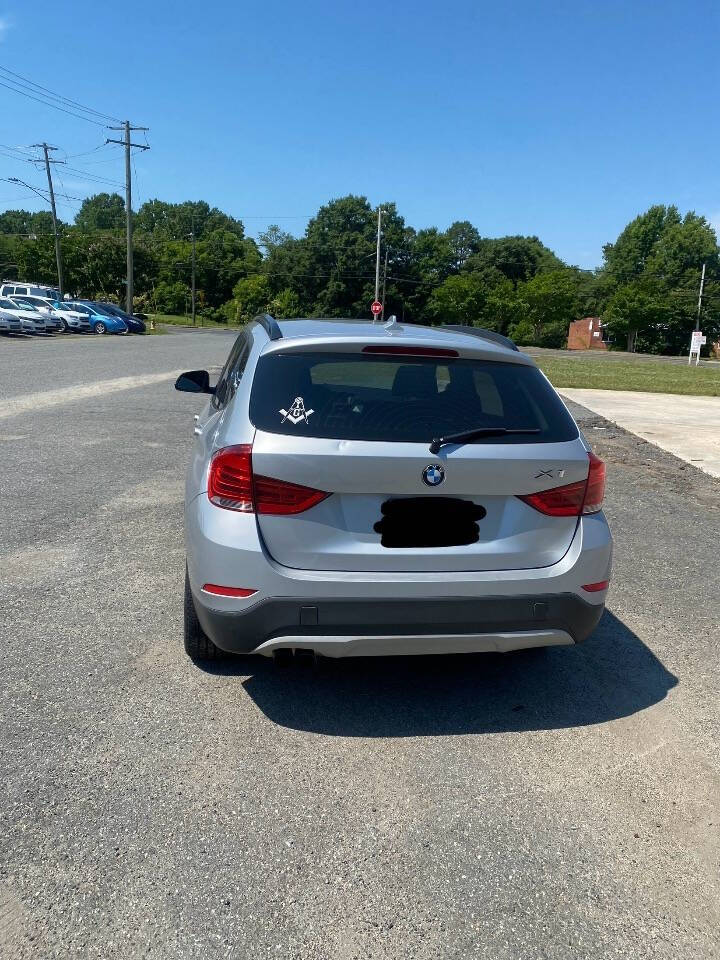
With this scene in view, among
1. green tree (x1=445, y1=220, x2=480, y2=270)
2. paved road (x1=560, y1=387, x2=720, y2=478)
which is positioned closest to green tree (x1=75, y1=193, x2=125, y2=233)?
green tree (x1=445, y1=220, x2=480, y2=270)

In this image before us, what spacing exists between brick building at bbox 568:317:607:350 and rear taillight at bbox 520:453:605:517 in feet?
276

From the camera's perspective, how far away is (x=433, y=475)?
3.22 meters

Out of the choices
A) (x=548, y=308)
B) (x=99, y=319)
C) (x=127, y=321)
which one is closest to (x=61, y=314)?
(x=99, y=319)

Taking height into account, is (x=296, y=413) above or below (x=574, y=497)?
above

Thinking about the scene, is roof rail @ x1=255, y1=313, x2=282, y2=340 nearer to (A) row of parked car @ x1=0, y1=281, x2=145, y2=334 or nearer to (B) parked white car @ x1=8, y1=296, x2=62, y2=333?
(A) row of parked car @ x1=0, y1=281, x2=145, y2=334

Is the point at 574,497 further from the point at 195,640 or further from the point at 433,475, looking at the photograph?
the point at 195,640

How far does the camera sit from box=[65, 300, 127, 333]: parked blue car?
46.6 m

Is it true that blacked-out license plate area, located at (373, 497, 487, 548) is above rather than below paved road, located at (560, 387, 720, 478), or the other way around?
above

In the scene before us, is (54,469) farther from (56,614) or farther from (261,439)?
(261,439)

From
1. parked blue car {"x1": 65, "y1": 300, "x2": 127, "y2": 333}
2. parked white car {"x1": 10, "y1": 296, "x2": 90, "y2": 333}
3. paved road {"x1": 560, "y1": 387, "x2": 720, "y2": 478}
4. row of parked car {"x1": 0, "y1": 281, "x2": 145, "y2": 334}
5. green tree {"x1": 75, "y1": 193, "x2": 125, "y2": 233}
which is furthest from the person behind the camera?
green tree {"x1": 75, "y1": 193, "x2": 125, "y2": 233}

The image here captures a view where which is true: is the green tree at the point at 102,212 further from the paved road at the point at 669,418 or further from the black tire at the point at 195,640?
the black tire at the point at 195,640

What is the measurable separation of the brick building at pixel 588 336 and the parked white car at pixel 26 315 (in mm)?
58898

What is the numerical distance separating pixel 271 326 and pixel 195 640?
1.55 m

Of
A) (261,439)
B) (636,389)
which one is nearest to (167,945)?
(261,439)
